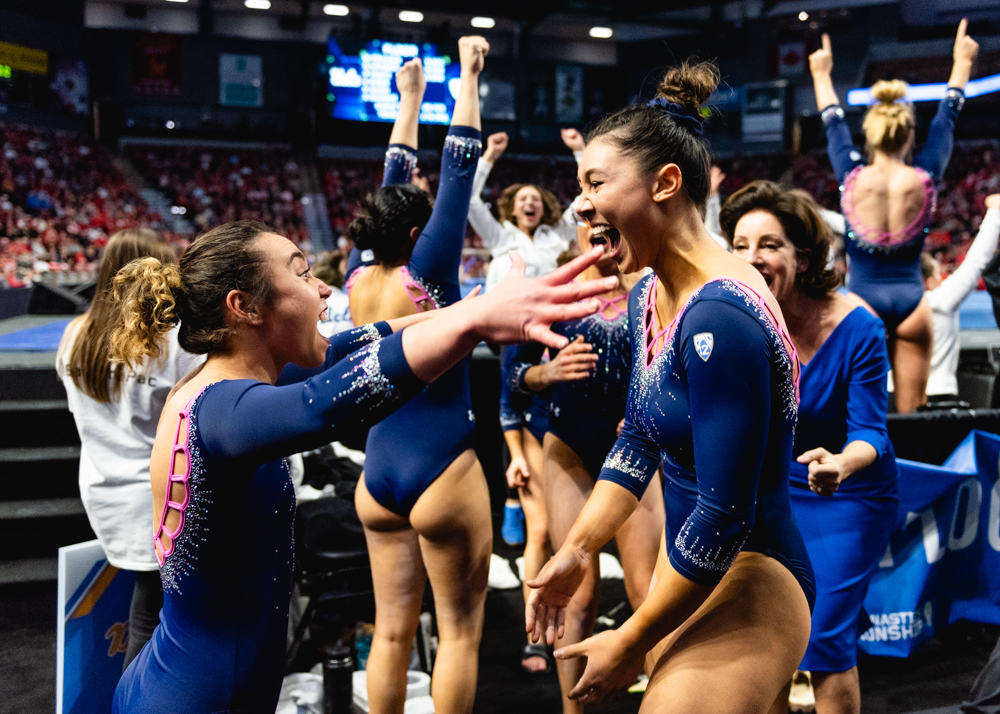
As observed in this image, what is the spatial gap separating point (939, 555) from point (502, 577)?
2160mm

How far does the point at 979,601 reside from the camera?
323cm

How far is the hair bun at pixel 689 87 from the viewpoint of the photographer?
1.41 m

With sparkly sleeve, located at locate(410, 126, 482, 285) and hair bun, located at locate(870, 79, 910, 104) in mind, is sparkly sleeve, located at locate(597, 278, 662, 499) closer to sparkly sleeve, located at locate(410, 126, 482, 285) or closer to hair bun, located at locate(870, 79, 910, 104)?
sparkly sleeve, located at locate(410, 126, 482, 285)

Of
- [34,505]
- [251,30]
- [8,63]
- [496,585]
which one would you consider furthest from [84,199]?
[496,585]

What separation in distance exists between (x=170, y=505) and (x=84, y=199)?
19.0 metres

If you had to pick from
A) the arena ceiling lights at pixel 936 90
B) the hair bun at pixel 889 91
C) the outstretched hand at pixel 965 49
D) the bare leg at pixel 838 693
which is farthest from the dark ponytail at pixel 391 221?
the arena ceiling lights at pixel 936 90

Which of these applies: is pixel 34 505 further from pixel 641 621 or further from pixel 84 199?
pixel 84 199

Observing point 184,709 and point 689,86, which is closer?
point 184,709

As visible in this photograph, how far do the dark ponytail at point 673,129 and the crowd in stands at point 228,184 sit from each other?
569 inches

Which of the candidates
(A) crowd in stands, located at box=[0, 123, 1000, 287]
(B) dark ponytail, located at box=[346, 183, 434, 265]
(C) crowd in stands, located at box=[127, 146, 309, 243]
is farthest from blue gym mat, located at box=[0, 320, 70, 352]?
(C) crowd in stands, located at box=[127, 146, 309, 243]

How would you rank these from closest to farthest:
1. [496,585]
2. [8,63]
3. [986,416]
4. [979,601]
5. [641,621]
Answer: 1. [641,621]
2. [979,601]
3. [986,416]
4. [496,585]
5. [8,63]

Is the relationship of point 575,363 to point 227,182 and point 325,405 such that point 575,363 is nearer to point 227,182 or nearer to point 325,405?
point 325,405

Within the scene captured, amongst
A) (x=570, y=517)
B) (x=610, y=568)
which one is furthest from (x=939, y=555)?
(x=570, y=517)

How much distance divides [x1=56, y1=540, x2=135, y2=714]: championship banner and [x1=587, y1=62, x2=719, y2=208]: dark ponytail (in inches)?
81.4
